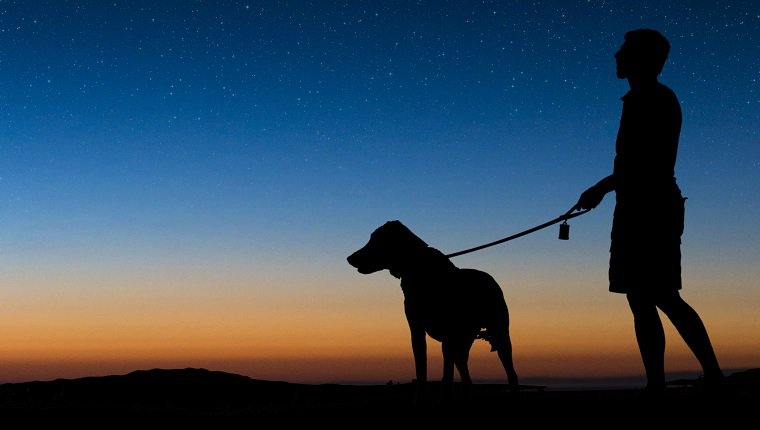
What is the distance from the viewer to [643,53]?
5.91 meters

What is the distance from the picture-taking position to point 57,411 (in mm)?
7723

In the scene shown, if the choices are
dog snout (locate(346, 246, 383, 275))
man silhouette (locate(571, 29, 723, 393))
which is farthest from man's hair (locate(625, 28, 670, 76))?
dog snout (locate(346, 246, 383, 275))

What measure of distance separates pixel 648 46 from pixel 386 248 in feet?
14.2

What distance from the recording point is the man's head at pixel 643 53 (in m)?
5.88

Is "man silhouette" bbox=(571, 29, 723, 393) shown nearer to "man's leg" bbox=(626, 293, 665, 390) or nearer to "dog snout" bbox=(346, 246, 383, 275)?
"man's leg" bbox=(626, 293, 665, 390)

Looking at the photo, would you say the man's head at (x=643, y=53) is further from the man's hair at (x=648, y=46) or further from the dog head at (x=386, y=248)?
the dog head at (x=386, y=248)

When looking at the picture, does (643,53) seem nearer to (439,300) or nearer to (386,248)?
(439,300)

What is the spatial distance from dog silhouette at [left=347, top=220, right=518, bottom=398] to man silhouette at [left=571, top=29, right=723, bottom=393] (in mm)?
2949

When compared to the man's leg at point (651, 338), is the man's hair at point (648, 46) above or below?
above

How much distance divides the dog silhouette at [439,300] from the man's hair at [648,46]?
3.92 m

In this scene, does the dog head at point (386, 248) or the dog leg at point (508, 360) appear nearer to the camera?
the dog head at point (386, 248)

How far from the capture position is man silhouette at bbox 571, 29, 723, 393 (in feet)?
19.0

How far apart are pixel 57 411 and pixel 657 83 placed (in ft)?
20.5

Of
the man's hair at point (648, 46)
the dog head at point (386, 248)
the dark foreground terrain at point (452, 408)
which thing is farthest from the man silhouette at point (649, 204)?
the dog head at point (386, 248)
